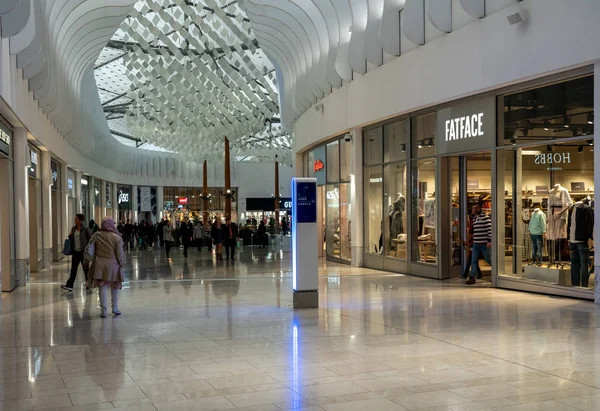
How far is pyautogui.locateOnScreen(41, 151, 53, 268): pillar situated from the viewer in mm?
21000

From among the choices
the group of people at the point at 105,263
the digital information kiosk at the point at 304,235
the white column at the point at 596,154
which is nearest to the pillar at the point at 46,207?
the group of people at the point at 105,263

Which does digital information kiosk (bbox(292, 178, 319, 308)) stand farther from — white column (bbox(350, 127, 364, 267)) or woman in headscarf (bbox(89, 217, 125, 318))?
white column (bbox(350, 127, 364, 267))

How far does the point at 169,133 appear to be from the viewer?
41.2m

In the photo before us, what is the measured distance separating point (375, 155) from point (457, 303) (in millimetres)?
7804

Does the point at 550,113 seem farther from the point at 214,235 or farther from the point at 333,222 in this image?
the point at 214,235

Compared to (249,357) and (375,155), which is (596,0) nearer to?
(249,357)

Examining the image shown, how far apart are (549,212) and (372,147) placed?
23.0ft

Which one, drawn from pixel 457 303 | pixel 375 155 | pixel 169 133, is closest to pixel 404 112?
pixel 375 155

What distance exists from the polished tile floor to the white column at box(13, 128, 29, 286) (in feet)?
8.06

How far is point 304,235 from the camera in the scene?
1058cm

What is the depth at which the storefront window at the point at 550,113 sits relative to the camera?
36.3ft

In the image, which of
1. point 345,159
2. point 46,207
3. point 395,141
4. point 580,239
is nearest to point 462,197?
point 395,141

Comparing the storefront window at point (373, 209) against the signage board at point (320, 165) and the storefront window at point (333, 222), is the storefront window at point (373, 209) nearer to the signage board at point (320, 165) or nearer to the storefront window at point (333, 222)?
the storefront window at point (333, 222)

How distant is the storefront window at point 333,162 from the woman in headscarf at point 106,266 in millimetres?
11684
